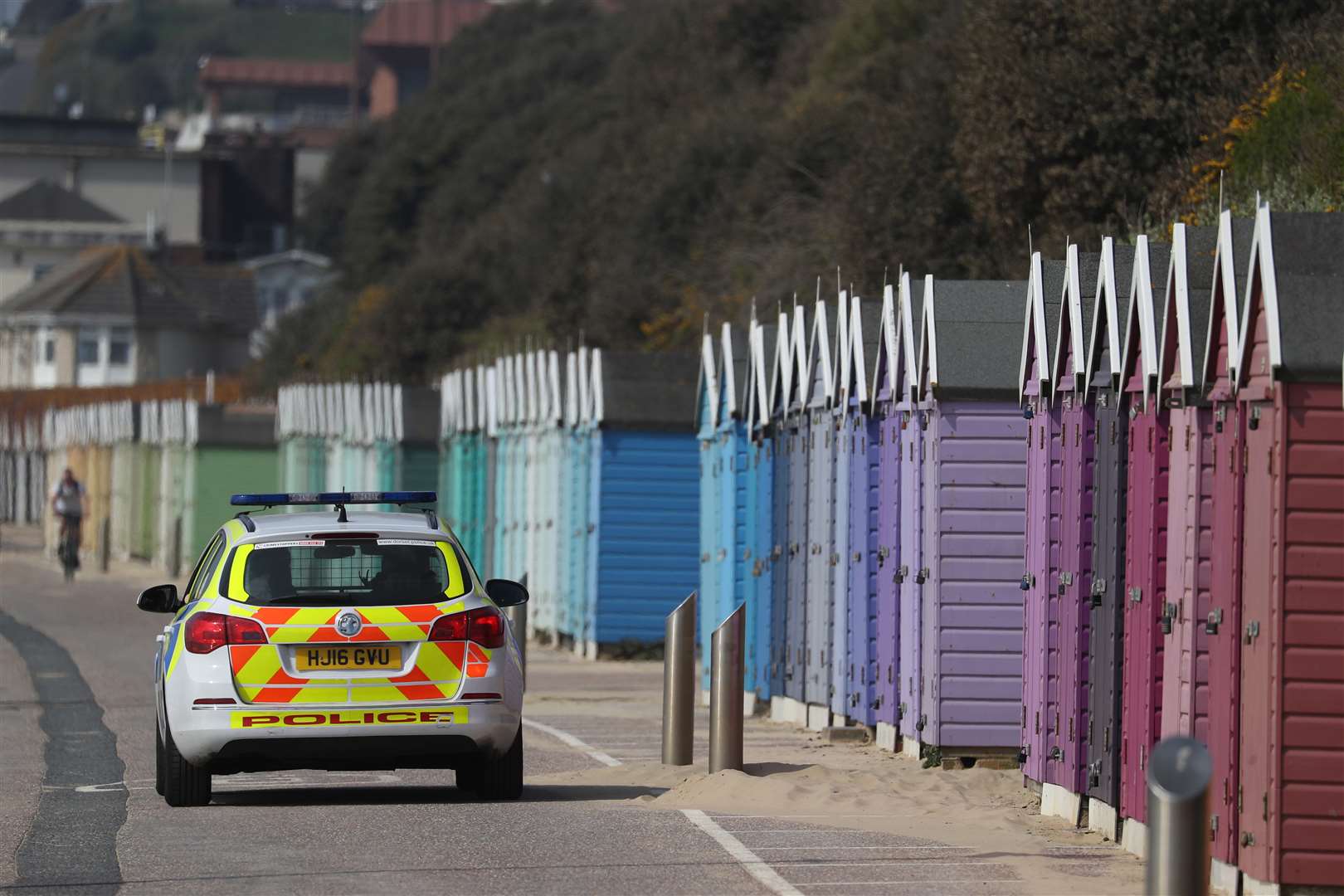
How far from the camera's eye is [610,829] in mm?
12055

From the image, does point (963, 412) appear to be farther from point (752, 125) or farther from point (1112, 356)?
point (752, 125)

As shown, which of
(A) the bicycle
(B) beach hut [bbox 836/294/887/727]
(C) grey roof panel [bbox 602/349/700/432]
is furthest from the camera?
(A) the bicycle

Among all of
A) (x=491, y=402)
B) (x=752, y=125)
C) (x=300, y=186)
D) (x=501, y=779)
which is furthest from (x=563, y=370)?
(x=300, y=186)

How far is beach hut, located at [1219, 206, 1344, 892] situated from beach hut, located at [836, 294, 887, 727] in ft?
24.2

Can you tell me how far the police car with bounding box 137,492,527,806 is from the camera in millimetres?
12477

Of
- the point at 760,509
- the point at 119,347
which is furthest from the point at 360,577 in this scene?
the point at 119,347

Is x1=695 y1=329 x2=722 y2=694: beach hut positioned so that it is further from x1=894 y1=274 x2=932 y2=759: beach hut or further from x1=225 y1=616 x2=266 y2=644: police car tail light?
x1=225 y1=616 x2=266 y2=644: police car tail light

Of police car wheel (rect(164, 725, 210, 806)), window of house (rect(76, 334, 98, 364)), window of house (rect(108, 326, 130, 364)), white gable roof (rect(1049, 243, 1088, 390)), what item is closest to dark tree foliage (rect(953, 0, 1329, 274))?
white gable roof (rect(1049, 243, 1088, 390))

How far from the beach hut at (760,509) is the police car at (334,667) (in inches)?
310

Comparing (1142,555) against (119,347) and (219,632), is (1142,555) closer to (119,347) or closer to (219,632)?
(219,632)

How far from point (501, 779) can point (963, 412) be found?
3950 millimetres

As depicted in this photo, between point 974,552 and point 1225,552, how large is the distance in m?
5.30

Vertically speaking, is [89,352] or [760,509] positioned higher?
[89,352]

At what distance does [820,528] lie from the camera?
61.9 feet
